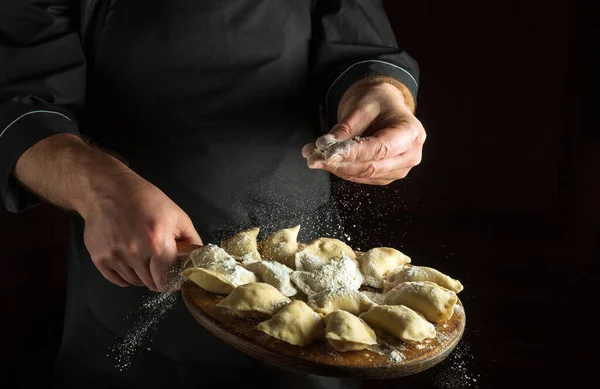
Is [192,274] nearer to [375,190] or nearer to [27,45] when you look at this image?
[27,45]

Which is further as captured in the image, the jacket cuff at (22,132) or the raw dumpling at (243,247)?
the jacket cuff at (22,132)

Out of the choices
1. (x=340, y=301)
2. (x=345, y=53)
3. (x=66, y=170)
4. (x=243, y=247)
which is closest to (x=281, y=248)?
(x=243, y=247)

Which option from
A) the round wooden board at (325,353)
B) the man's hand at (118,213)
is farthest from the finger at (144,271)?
the round wooden board at (325,353)

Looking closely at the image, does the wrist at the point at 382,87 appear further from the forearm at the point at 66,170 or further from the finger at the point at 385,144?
the forearm at the point at 66,170

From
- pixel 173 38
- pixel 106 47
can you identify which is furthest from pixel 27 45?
pixel 173 38

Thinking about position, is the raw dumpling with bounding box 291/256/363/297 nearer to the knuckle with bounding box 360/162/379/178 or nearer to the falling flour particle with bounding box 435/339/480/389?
the knuckle with bounding box 360/162/379/178

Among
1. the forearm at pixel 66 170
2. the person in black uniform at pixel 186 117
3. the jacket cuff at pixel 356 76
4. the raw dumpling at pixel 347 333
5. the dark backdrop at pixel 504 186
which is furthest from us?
the dark backdrop at pixel 504 186

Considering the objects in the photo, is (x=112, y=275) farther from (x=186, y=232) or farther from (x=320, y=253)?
(x=320, y=253)
